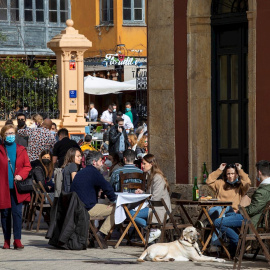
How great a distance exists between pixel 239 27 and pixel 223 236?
368 centimetres

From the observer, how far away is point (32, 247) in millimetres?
15250

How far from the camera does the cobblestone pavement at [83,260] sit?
→ 43.2 ft

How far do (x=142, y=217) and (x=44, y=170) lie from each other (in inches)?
139

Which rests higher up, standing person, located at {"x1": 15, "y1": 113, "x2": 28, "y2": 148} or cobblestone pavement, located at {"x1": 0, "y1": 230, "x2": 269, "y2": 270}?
standing person, located at {"x1": 15, "y1": 113, "x2": 28, "y2": 148}

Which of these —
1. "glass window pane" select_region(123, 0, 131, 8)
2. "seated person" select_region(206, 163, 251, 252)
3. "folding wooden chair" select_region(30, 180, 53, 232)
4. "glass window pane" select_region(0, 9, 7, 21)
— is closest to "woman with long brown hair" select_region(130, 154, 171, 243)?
"seated person" select_region(206, 163, 251, 252)

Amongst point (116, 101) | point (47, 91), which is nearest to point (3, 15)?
point (116, 101)

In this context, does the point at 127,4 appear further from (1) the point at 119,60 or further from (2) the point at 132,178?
(2) the point at 132,178

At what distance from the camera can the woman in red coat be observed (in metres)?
14.8

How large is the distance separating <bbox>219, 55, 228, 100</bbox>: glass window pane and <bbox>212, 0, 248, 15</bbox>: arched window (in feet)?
2.23

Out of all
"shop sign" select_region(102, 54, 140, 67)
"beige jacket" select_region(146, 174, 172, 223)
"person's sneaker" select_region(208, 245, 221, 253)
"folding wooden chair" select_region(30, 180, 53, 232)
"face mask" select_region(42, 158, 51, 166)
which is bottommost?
"person's sneaker" select_region(208, 245, 221, 253)

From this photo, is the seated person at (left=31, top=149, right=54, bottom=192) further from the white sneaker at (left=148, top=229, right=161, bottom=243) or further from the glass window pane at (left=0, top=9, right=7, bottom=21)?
the glass window pane at (left=0, top=9, right=7, bottom=21)

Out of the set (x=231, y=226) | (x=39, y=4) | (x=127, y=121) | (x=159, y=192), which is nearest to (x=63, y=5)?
(x=39, y=4)

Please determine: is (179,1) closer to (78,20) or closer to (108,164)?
(108,164)

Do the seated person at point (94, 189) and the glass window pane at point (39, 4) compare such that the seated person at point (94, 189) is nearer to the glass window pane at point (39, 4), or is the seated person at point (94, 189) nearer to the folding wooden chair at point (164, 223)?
the folding wooden chair at point (164, 223)
